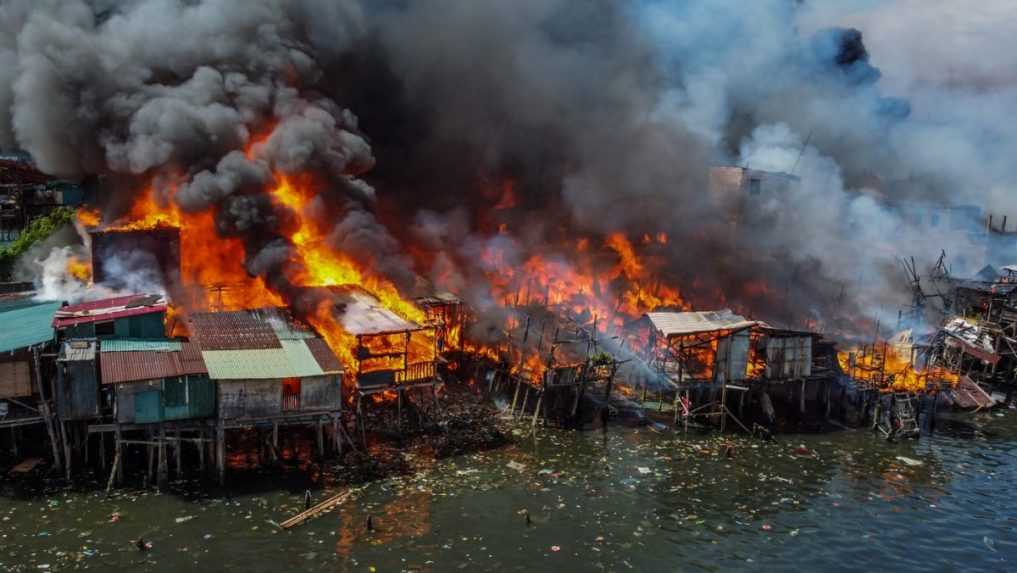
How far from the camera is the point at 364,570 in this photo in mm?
21266

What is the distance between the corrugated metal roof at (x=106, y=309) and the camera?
27391 millimetres

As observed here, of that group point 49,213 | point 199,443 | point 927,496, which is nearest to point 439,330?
point 199,443

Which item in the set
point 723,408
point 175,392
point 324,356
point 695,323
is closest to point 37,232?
point 175,392

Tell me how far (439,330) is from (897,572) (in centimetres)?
2136

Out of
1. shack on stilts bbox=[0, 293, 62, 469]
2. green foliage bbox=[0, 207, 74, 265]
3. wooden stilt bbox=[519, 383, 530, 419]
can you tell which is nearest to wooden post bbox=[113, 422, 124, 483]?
shack on stilts bbox=[0, 293, 62, 469]

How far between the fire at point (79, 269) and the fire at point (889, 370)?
3702 cm

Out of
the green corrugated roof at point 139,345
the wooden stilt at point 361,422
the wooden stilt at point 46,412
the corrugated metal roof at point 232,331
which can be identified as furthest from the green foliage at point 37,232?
the wooden stilt at point 361,422

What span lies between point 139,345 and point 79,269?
42.9 feet

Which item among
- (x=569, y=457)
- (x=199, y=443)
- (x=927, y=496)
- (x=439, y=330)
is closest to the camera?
(x=199, y=443)

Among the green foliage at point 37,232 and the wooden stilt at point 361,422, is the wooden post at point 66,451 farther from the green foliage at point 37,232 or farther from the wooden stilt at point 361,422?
the green foliage at point 37,232

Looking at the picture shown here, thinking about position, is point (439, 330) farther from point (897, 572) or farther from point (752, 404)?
point (897, 572)

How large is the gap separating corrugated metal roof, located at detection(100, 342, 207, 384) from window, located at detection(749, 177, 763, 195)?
37120 mm

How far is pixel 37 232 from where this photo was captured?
140 feet

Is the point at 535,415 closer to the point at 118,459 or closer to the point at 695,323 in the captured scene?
the point at 695,323
